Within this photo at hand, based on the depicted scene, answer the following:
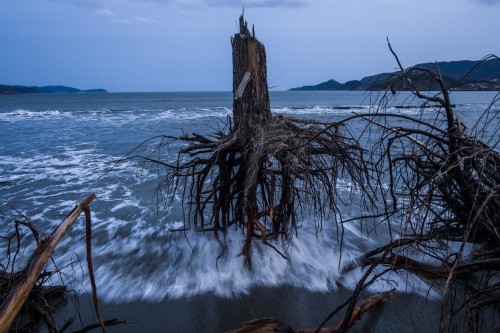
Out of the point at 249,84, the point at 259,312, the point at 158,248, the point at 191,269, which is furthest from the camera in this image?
the point at 158,248

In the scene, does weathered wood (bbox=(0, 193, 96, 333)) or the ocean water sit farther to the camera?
the ocean water

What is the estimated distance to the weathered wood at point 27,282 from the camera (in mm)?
2242

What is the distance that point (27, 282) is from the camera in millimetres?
2395

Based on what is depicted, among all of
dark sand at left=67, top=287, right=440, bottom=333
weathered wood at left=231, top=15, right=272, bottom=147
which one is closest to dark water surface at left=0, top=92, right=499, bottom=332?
dark sand at left=67, top=287, right=440, bottom=333

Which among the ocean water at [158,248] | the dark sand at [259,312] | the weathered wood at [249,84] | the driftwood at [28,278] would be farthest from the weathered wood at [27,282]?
the weathered wood at [249,84]

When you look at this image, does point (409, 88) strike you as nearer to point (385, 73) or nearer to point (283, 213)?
point (385, 73)

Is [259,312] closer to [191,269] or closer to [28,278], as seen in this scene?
[191,269]

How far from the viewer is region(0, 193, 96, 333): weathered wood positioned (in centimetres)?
224

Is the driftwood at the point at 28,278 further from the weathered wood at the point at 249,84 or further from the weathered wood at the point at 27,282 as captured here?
the weathered wood at the point at 249,84

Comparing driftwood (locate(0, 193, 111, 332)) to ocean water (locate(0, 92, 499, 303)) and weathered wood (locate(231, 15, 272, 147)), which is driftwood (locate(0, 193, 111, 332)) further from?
weathered wood (locate(231, 15, 272, 147))

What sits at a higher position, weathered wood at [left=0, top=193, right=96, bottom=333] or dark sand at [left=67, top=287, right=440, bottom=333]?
weathered wood at [left=0, top=193, right=96, bottom=333]

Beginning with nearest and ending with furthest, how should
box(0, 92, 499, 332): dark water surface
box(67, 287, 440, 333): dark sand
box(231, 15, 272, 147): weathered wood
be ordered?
1. box(67, 287, 440, 333): dark sand
2. box(0, 92, 499, 332): dark water surface
3. box(231, 15, 272, 147): weathered wood

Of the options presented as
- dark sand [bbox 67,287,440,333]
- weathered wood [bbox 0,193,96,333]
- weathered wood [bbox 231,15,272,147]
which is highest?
weathered wood [bbox 231,15,272,147]

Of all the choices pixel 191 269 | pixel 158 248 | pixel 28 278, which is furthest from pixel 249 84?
pixel 28 278
